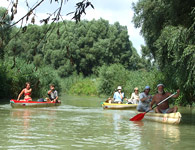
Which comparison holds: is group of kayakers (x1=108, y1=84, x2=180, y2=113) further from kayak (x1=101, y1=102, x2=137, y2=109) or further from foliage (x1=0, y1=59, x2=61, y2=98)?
foliage (x1=0, y1=59, x2=61, y2=98)

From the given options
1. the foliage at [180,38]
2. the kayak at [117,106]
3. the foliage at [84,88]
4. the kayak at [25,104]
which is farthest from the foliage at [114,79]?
the foliage at [180,38]

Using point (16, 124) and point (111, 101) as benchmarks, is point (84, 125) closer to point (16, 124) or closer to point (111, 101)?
point (16, 124)

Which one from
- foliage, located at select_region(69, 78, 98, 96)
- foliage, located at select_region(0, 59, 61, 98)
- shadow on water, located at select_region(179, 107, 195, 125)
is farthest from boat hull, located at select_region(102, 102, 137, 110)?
foliage, located at select_region(69, 78, 98, 96)

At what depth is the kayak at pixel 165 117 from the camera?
1146cm

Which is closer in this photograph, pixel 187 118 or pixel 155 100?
pixel 155 100

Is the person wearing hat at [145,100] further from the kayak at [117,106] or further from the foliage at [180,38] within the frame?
the kayak at [117,106]

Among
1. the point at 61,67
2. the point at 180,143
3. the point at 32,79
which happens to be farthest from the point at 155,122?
the point at 61,67

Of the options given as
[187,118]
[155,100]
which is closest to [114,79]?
[187,118]

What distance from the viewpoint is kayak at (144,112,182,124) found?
37.6 ft

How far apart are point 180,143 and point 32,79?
21.7 metres

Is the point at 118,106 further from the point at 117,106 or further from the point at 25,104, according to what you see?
the point at 25,104

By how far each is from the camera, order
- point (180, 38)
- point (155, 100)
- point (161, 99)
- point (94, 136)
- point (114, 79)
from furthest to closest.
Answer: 1. point (114, 79)
2. point (180, 38)
3. point (155, 100)
4. point (161, 99)
5. point (94, 136)

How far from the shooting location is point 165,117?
11.9m

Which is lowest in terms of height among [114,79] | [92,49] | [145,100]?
[145,100]
